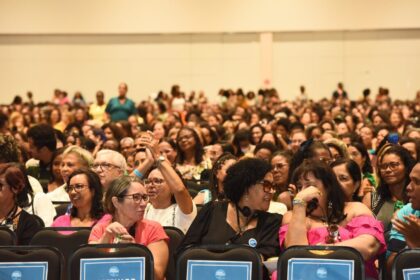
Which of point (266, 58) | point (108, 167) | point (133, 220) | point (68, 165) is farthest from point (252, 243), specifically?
point (266, 58)

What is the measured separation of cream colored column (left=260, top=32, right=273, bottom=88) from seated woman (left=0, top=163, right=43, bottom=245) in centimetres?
2560

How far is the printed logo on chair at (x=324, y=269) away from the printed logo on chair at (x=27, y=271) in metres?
1.56

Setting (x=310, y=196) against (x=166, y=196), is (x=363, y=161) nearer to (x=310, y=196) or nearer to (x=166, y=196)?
(x=166, y=196)

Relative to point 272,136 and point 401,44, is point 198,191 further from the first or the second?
point 401,44

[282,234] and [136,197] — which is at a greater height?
[136,197]

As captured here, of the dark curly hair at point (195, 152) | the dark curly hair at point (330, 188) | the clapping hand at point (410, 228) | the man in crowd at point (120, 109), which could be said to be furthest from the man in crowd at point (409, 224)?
the man in crowd at point (120, 109)

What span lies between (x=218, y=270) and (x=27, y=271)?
1.18 m

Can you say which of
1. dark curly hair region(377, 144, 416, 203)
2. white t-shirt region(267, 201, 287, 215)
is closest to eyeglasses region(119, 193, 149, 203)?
white t-shirt region(267, 201, 287, 215)

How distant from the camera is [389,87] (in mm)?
32562

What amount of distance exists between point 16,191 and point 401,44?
26.6m

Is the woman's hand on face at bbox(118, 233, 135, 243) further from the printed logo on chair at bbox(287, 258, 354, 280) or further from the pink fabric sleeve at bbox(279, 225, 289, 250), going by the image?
the printed logo on chair at bbox(287, 258, 354, 280)

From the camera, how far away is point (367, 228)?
6.21 m

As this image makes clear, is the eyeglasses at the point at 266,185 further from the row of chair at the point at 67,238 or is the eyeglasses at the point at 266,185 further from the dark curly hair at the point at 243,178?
the row of chair at the point at 67,238

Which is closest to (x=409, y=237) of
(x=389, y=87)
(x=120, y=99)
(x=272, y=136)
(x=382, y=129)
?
(x=272, y=136)
